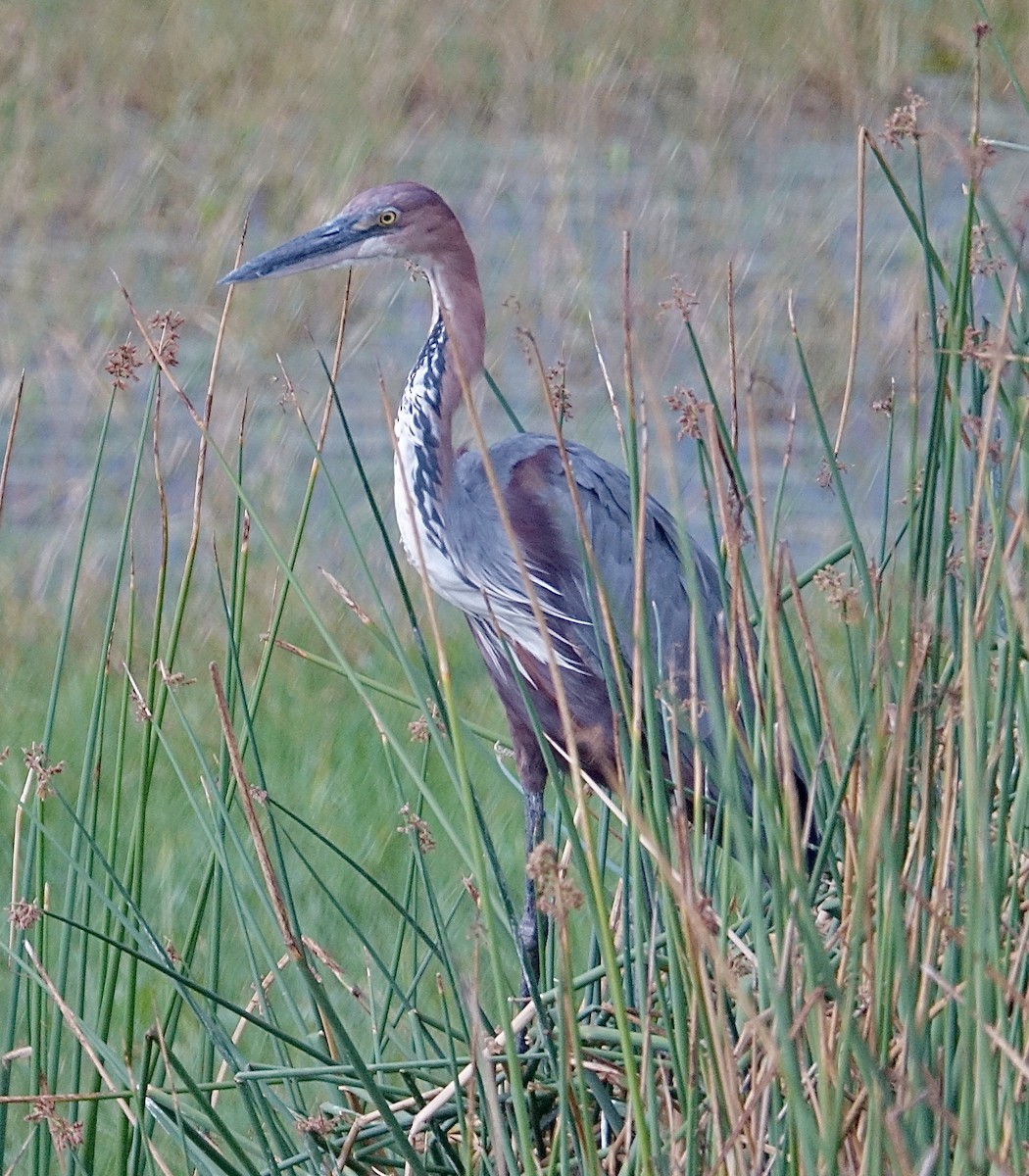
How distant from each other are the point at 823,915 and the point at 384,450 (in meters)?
2.48

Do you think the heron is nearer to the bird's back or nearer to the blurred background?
the bird's back

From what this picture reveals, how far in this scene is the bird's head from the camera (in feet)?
6.34

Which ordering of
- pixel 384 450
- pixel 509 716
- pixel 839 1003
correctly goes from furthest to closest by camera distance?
pixel 384 450 → pixel 509 716 → pixel 839 1003

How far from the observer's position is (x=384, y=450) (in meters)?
3.56

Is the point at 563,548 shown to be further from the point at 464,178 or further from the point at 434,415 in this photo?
the point at 464,178

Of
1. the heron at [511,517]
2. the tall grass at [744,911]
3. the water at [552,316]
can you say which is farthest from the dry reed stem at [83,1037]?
the water at [552,316]

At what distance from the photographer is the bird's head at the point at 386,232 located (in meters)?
1.93

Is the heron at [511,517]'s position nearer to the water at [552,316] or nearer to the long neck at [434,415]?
the long neck at [434,415]

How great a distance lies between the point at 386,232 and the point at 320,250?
0.07 metres

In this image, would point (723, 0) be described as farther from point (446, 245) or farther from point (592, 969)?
point (592, 969)

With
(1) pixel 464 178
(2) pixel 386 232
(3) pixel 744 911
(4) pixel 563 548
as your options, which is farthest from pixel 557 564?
(1) pixel 464 178

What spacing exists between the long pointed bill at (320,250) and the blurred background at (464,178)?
135cm

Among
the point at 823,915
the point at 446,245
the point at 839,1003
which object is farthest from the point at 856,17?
the point at 839,1003

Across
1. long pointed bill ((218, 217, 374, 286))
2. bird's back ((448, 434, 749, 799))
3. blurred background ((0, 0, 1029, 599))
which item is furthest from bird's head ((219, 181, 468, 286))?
blurred background ((0, 0, 1029, 599))
